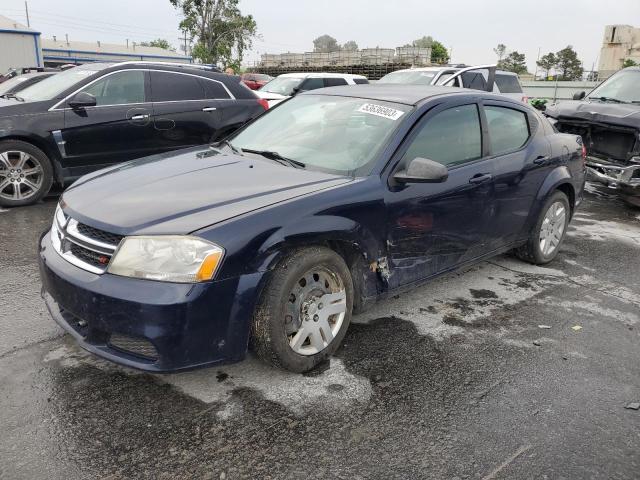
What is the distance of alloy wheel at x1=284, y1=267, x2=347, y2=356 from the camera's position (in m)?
3.08

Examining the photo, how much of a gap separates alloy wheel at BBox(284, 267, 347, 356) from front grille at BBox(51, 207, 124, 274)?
95 centimetres

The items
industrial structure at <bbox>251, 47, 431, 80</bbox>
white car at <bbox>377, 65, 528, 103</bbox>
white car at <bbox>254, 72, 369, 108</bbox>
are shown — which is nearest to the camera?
white car at <bbox>377, 65, 528, 103</bbox>

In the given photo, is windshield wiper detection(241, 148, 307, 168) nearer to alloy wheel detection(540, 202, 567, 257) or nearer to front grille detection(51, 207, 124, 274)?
front grille detection(51, 207, 124, 274)

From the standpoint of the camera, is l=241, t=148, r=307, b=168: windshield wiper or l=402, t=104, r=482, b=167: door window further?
l=402, t=104, r=482, b=167: door window

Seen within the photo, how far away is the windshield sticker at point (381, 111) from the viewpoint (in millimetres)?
3781

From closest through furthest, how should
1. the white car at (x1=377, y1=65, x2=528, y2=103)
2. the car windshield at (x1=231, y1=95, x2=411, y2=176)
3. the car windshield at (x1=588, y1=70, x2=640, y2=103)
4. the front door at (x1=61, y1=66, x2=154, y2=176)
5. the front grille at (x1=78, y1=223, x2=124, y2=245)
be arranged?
the front grille at (x1=78, y1=223, x2=124, y2=245)
the car windshield at (x1=231, y1=95, x2=411, y2=176)
the front door at (x1=61, y1=66, x2=154, y2=176)
the car windshield at (x1=588, y1=70, x2=640, y2=103)
the white car at (x1=377, y1=65, x2=528, y2=103)

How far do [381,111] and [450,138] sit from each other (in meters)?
0.57

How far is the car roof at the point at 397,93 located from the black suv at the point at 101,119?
3.17 m

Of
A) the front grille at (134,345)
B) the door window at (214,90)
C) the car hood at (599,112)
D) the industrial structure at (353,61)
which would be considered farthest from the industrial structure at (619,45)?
the front grille at (134,345)

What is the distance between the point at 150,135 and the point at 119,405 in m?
4.88

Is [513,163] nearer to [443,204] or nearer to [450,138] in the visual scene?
[450,138]

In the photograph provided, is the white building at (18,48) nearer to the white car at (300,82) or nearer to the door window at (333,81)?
the white car at (300,82)

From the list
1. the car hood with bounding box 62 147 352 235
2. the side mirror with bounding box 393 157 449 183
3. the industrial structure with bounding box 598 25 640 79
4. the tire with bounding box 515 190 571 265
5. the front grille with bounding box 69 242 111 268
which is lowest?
the tire with bounding box 515 190 571 265

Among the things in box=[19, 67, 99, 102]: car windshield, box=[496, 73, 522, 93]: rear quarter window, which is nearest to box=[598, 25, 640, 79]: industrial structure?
box=[496, 73, 522, 93]: rear quarter window
